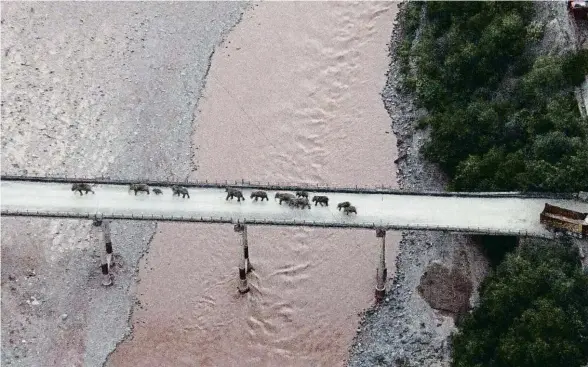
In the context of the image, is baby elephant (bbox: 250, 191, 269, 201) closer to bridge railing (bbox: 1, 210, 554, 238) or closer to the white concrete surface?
the white concrete surface

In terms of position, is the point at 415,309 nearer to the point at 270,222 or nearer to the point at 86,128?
the point at 270,222

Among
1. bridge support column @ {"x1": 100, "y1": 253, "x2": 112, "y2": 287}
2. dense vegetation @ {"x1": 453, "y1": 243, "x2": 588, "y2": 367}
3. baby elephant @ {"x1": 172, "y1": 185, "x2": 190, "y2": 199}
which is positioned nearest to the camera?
dense vegetation @ {"x1": 453, "y1": 243, "x2": 588, "y2": 367}

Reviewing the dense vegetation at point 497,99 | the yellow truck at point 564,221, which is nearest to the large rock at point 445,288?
the dense vegetation at point 497,99

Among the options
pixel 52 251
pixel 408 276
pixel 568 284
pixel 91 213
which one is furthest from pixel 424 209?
pixel 52 251

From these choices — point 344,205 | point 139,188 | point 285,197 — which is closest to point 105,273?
point 139,188

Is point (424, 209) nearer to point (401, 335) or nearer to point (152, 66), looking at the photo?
point (401, 335)

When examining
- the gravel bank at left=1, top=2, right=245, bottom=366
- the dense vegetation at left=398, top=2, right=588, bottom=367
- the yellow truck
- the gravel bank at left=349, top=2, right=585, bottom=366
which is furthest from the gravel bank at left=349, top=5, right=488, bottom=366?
the gravel bank at left=1, top=2, right=245, bottom=366
